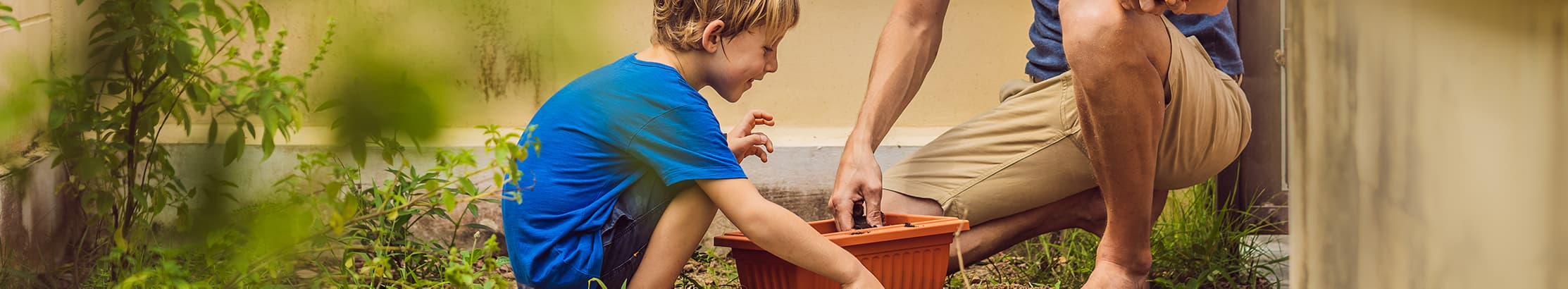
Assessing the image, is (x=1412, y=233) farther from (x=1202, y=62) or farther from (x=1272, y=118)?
(x=1272, y=118)

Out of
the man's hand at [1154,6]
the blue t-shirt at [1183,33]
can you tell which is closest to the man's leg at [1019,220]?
the blue t-shirt at [1183,33]

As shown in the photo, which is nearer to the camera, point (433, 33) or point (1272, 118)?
point (433, 33)

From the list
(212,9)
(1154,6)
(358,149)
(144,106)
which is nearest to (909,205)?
(1154,6)

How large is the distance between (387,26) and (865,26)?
3.23 metres

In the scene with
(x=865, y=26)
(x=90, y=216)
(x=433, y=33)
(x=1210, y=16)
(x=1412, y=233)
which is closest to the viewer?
(x=433, y=33)

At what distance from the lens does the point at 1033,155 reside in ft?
8.71

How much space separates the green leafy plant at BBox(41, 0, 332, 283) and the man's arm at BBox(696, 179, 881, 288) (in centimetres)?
101

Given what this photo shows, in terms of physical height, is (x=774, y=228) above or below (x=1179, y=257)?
above

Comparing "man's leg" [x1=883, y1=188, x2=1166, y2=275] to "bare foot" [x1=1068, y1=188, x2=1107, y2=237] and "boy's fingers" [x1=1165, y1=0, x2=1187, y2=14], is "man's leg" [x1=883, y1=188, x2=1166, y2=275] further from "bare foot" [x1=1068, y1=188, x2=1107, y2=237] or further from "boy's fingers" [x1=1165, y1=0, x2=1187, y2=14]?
"boy's fingers" [x1=1165, y1=0, x2=1187, y2=14]

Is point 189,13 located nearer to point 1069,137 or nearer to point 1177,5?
point 1177,5

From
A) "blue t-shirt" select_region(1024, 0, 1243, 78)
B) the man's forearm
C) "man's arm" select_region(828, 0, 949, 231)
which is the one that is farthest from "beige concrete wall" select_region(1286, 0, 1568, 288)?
"blue t-shirt" select_region(1024, 0, 1243, 78)

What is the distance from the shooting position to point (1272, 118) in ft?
11.0

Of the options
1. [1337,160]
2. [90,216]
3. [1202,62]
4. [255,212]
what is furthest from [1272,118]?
[255,212]

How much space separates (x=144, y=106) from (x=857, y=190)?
5.46 feet
